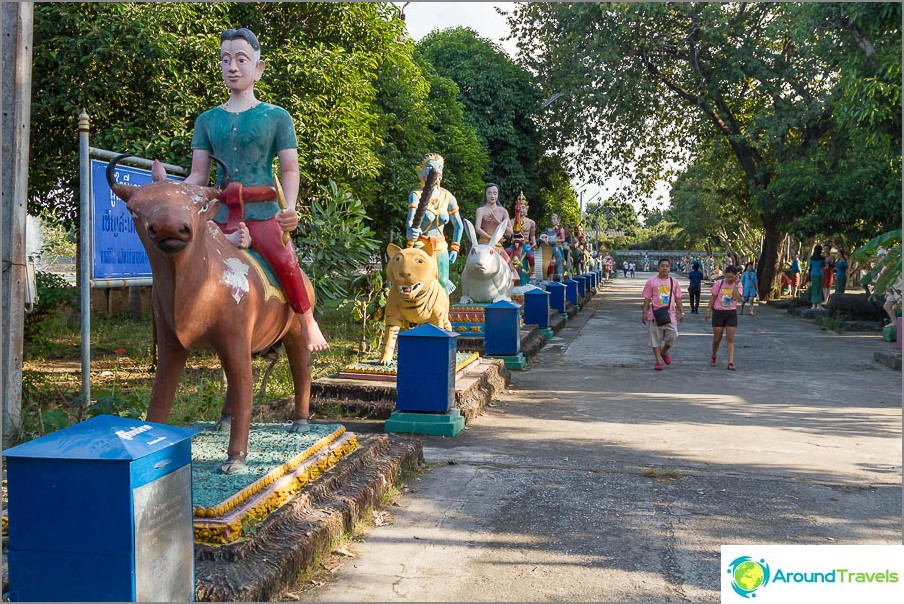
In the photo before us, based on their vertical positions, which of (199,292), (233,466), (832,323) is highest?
(199,292)

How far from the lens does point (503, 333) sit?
11617mm

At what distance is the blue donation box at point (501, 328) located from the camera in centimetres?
1153

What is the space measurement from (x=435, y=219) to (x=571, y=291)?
13.6 metres

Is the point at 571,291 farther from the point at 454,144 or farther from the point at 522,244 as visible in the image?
the point at 454,144

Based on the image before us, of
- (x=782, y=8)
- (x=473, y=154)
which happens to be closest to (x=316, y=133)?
(x=473, y=154)

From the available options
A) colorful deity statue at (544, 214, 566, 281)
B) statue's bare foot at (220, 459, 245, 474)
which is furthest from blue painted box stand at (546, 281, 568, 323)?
statue's bare foot at (220, 459, 245, 474)

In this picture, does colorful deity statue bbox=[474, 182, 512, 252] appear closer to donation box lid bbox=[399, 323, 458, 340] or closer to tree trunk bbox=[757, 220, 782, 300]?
donation box lid bbox=[399, 323, 458, 340]

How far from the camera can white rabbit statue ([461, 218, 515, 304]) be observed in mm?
12648

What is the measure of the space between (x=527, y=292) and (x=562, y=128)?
43.2ft

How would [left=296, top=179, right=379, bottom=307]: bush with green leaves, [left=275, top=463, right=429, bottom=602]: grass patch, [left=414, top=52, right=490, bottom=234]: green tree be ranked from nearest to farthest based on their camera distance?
[left=275, top=463, right=429, bottom=602]: grass patch → [left=296, top=179, right=379, bottom=307]: bush with green leaves → [left=414, top=52, right=490, bottom=234]: green tree

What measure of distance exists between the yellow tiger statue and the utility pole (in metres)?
3.43

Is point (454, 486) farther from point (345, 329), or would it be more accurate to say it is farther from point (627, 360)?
point (345, 329)

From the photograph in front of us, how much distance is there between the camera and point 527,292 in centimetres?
1579

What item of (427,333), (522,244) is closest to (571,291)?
(522,244)
